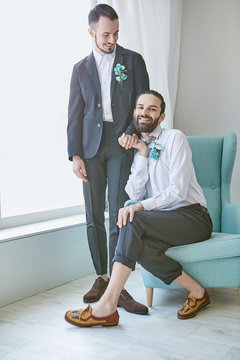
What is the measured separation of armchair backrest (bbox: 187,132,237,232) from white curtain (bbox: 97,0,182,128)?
0.74 meters

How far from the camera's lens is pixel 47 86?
3271 millimetres

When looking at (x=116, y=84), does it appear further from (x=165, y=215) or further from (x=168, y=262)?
(x=168, y=262)

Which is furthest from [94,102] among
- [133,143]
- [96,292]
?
[96,292]

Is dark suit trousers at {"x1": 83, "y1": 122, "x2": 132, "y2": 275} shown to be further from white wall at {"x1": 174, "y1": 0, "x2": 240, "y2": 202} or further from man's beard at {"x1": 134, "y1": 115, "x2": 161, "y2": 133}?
white wall at {"x1": 174, "y1": 0, "x2": 240, "y2": 202}

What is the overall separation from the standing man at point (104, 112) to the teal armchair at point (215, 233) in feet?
0.77

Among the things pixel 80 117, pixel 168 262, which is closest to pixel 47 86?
pixel 80 117

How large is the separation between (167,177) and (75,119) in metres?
0.61

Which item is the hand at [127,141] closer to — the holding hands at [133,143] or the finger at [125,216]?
the holding hands at [133,143]

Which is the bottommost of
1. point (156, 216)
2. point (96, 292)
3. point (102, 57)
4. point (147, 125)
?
point (96, 292)

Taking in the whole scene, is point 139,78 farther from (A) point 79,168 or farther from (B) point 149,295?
(B) point 149,295

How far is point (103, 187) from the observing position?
2.67 meters

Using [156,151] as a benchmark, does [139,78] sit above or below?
above

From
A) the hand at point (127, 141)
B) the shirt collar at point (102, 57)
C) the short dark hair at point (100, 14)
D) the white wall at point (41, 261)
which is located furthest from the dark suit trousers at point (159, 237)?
the short dark hair at point (100, 14)

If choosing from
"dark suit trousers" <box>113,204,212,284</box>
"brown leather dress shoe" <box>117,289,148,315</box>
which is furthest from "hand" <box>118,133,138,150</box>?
"brown leather dress shoe" <box>117,289,148,315</box>
